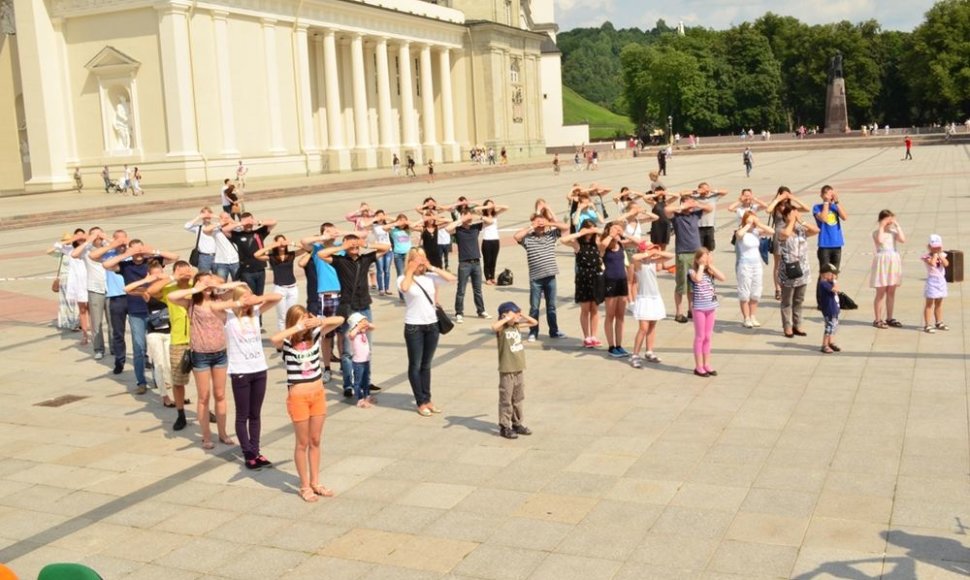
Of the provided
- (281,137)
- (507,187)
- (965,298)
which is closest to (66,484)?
(965,298)

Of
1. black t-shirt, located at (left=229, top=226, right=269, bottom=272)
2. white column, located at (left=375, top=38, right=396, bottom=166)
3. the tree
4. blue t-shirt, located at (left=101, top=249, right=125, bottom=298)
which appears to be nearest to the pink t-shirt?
blue t-shirt, located at (left=101, top=249, right=125, bottom=298)

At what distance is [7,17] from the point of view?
51219mm

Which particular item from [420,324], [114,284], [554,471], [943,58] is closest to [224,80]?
[114,284]

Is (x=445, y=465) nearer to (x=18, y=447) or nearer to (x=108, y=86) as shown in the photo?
(x=18, y=447)

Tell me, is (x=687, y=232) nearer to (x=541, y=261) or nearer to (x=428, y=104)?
(x=541, y=261)

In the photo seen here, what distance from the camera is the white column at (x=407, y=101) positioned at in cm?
6988

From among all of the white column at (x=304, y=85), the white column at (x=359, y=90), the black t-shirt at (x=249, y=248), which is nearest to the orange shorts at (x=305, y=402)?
the black t-shirt at (x=249, y=248)

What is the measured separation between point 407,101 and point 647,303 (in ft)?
200

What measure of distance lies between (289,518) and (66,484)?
2.44 m

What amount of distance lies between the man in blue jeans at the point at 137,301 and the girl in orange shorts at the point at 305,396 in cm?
453

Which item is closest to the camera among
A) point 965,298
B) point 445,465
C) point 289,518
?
point 289,518

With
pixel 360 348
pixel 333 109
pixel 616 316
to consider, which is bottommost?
pixel 616 316

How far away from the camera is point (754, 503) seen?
735 centimetres

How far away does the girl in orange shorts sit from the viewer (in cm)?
793
